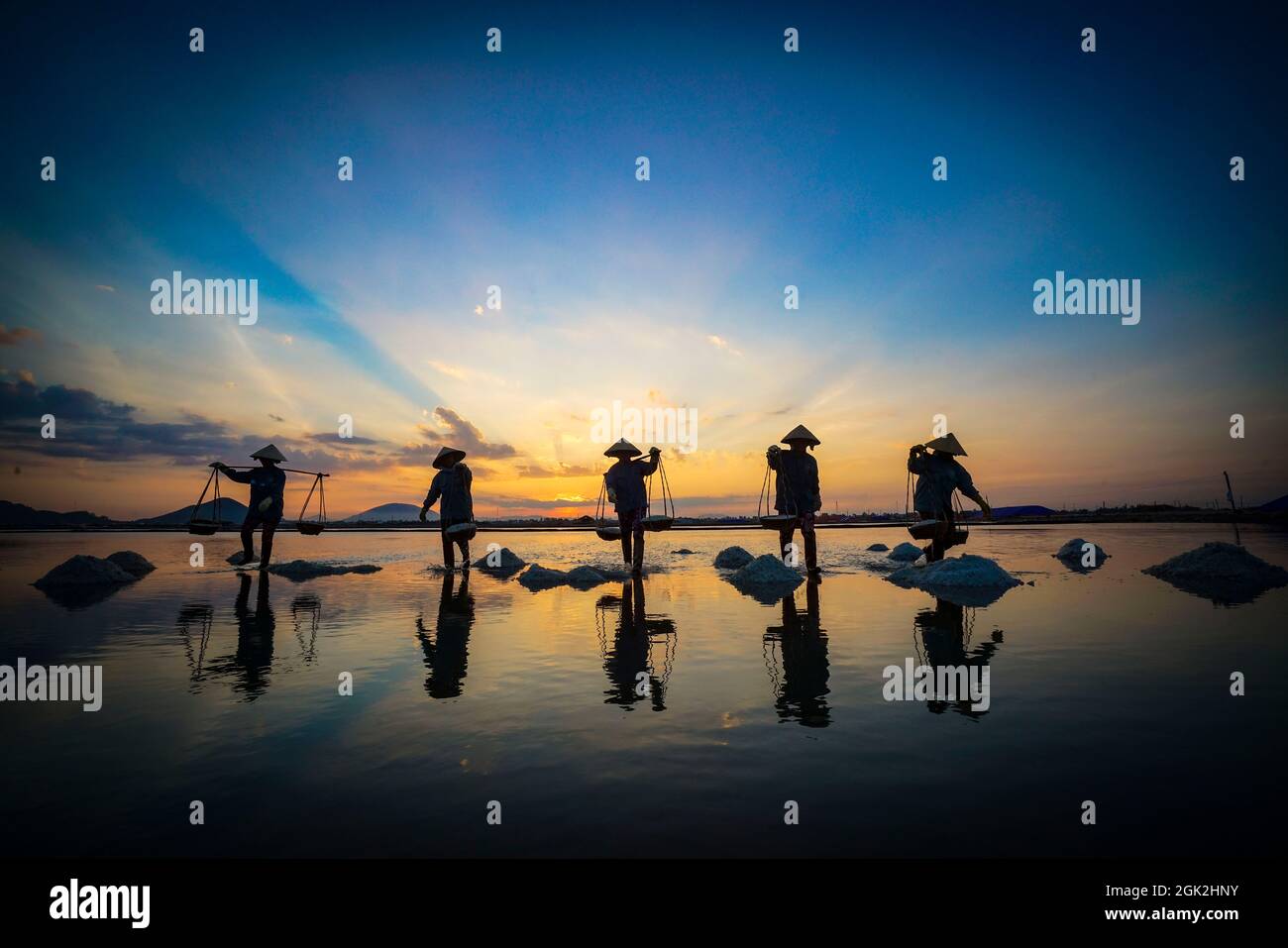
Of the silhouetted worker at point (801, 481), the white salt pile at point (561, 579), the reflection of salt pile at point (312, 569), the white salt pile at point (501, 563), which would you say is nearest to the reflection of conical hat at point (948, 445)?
the silhouetted worker at point (801, 481)

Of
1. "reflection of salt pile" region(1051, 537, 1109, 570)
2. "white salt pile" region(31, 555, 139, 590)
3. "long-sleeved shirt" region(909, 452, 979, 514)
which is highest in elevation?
"long-sleeved shirt" region(909, 452, 979, 514)

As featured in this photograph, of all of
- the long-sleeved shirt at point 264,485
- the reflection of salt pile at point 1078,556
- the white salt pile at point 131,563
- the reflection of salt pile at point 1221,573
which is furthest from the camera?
the long-sleeved shirt at point 264,485

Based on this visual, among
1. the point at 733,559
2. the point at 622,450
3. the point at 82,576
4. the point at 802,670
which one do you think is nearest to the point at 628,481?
the point at 622,450

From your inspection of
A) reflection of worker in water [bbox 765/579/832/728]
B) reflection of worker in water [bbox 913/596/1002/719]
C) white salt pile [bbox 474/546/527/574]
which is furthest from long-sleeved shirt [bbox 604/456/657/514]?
reflection of worker in water [bbox 913/596/1002/719]

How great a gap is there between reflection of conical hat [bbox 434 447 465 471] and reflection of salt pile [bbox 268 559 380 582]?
3.53m

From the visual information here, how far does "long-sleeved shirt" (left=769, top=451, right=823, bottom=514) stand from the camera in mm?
15164

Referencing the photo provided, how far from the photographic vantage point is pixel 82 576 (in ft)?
42.9

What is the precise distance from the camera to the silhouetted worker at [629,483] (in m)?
15.1

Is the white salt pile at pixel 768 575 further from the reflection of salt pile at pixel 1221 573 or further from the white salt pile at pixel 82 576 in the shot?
the white salt pile at pixel 82 576

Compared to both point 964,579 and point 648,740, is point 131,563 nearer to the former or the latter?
point 648,740

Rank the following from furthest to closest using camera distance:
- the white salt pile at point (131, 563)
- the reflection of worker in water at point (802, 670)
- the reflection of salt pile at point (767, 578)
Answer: the white salt pile at point (131, 563), the reflection of salt pile at point (767, 578), the reflection of worker in water at point (802, 670)

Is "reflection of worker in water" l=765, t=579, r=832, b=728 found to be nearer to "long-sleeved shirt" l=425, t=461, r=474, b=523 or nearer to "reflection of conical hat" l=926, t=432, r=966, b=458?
"reflection of conical hat" l=926, t=432, r=966, b=458

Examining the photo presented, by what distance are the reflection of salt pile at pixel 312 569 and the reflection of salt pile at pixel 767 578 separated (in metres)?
10.5

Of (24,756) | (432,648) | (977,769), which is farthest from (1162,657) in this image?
(24,756)
